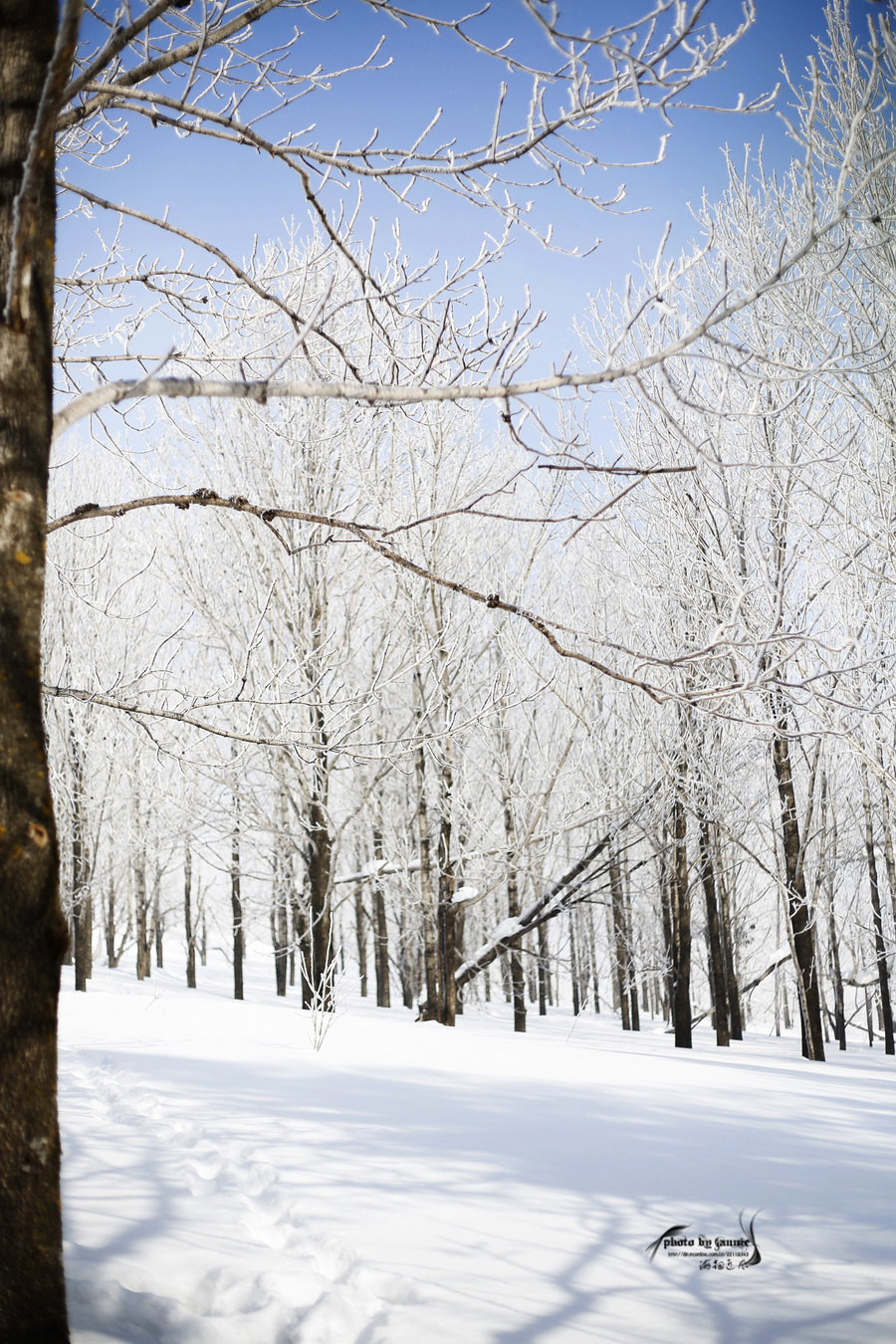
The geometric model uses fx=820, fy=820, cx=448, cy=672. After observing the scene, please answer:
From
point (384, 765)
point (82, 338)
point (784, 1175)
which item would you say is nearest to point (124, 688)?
point (82, 338)

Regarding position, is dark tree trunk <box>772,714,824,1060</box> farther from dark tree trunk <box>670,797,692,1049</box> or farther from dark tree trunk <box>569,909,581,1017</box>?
dark tree trunk <box>569,909,581,1017</box>

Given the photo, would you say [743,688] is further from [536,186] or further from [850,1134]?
[850,1134]

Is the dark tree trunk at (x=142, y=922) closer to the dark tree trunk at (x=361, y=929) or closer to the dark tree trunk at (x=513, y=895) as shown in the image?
the dark tree trunk at (x=361, y=929)

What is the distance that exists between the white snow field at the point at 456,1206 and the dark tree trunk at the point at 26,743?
34cm

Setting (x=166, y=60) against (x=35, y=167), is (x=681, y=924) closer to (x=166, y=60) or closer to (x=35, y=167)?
(x=166, y=60)

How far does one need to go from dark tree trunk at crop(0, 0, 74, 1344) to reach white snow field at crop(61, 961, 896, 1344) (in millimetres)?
341

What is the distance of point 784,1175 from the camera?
10.5 feet

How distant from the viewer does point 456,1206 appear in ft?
8.86

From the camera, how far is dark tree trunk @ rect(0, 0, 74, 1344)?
56.9 inches

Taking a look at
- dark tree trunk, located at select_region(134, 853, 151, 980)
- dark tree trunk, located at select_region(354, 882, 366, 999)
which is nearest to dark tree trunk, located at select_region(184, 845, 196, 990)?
dark tree trunk, located at select_region(134, 853, 151, 980)

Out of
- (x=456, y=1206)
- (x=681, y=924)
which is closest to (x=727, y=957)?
(x=681, y=924)

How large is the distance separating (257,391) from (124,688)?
1804 mm

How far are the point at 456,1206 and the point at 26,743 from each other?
2143 millimetres

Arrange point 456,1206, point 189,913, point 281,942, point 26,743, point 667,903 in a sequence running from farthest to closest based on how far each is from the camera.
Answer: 1. point 281,942
2. point 189,913
3. point 667,903
4. point 456,1206
5. point 26,743
